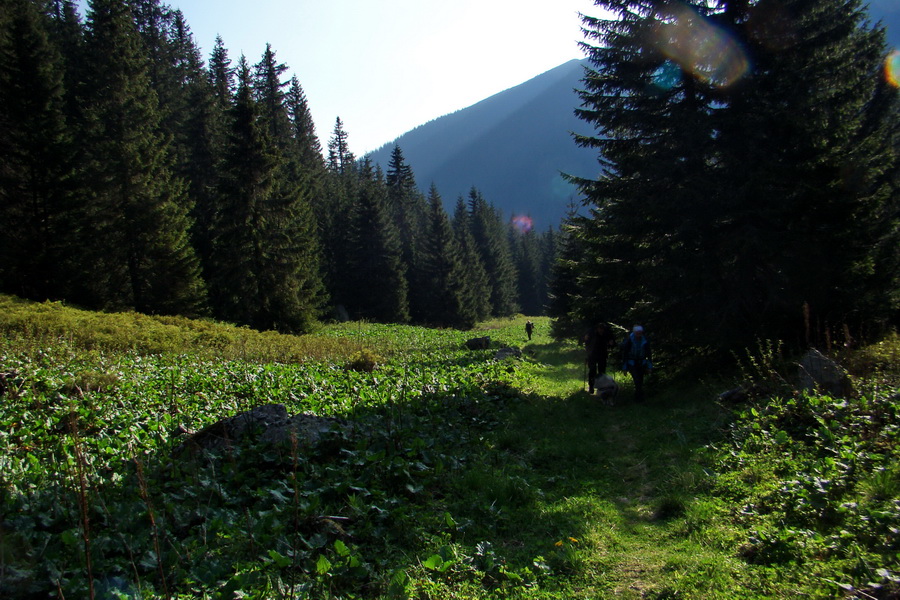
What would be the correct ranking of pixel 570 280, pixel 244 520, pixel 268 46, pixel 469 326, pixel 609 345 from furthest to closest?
pixel 469 326
pixel 268 46
pixel 570 280
pixel 609 345
pixel 244 520

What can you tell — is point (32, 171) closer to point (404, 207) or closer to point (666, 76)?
point (666, 76)

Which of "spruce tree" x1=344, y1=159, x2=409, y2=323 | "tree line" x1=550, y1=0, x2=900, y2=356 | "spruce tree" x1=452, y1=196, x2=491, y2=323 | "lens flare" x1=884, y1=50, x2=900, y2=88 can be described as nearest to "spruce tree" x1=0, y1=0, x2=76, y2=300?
"tree line" x1=550, y1=0, x2=900, y2=356

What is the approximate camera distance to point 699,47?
11.1 m

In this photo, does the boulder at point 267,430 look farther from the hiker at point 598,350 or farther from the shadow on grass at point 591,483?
the hiker at point 598,350

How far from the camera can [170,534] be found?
383cm

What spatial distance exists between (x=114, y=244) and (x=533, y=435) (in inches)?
970

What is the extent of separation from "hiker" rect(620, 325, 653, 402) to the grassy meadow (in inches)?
58.7

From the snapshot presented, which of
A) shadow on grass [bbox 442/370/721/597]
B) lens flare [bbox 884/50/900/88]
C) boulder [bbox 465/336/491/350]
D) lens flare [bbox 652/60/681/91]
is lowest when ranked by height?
shadow on grass [bbox 442/370/721/597]

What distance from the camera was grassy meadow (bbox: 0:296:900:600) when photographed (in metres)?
3.39

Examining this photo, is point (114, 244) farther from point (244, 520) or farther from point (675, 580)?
point (675, 580)

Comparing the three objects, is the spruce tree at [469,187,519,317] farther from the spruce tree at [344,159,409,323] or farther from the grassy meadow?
the grassy meadow

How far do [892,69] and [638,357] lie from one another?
13.7 meters

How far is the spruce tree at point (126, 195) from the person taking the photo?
23562mm

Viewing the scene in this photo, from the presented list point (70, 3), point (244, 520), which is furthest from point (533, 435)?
point (70, 3)
